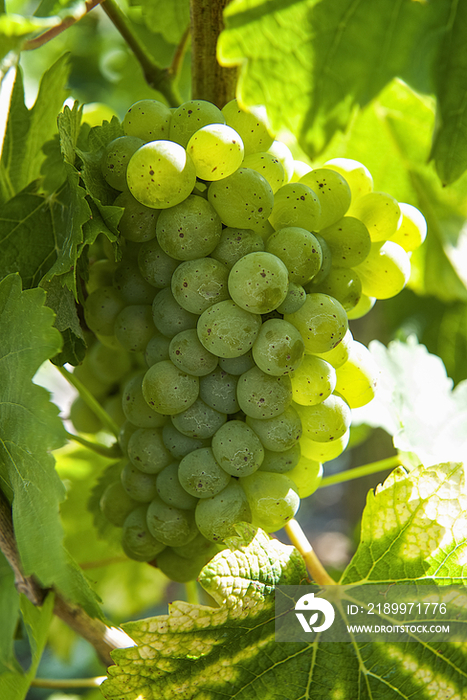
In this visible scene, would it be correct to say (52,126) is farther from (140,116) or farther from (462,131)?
(462,131)

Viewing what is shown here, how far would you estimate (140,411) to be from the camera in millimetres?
492

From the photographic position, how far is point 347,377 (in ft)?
1.65

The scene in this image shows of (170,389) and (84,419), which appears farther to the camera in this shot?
(84,419)

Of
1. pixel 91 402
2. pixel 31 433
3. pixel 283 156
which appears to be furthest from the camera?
pixel 91 402

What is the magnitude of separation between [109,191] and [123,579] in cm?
72

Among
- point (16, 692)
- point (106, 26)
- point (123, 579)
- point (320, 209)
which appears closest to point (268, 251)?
point (320, 209)

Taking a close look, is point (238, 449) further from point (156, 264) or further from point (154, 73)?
point (154, 73)

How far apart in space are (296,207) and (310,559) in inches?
13.2

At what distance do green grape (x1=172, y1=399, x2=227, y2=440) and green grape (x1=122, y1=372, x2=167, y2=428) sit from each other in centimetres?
3

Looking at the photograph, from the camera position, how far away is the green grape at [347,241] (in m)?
0.49

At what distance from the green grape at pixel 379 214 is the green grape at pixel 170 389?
0.21 m

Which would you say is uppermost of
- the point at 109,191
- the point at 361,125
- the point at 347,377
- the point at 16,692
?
the point at 361,125

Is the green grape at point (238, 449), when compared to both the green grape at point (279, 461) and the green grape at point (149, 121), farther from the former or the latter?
the green grape at point (149, 121)

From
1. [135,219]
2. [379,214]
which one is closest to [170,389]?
[135,219]
